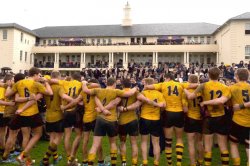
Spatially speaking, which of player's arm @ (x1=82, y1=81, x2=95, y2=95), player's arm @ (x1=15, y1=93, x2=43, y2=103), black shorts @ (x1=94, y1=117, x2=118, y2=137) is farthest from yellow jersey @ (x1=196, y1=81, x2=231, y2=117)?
player's arm @ (x1=15, y1=93, x2=43, y2=103)

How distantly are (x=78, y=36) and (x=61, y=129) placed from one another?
53337 millimetres

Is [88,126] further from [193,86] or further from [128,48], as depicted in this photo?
[128,48]

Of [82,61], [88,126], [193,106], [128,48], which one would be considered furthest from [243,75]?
[82,61]

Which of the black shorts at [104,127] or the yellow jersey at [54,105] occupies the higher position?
the yellow jersey at [54,105]

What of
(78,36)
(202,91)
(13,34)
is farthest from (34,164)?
(78,36)

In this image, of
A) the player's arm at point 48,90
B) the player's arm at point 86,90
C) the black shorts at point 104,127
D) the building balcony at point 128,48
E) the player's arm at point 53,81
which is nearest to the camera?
the black shorts at point 104,127

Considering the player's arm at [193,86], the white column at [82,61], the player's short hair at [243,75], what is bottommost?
the player's arm at [193,86]

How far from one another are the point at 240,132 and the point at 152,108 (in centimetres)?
215

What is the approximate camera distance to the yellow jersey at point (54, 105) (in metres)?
7.71

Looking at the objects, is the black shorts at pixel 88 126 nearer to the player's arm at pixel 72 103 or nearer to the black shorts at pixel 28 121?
the player's arm at pixel 72 103

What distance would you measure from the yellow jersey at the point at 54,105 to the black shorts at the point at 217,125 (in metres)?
3.74

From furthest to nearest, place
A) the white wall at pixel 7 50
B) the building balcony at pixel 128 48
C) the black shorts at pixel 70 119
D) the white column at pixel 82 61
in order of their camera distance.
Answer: the white column at pixel 82 61, the white wall at pixel 7 50, the building balcony at pixel 128 48, the black shorts at pixel 70 119

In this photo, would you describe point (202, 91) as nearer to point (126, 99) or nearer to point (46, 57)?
point (126, 99)

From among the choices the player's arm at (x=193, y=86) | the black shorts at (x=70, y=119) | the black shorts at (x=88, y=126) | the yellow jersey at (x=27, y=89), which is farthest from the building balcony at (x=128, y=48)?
the yellow jersey at (x=27, y=89)
